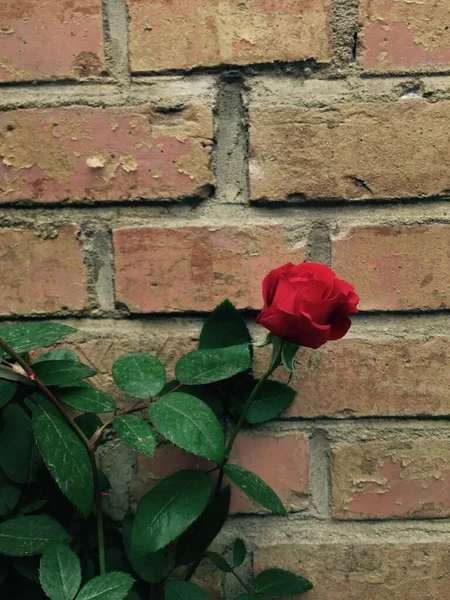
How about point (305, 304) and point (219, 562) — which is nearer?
point (305, 304)

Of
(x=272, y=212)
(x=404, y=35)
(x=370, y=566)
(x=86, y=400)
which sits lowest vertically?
(x=370, y=566)

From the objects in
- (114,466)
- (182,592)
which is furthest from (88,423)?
(182,592)

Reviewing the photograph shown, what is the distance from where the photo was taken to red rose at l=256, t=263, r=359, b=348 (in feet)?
1.30

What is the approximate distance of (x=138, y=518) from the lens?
1.52 feet

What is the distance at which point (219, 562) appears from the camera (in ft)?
1.68

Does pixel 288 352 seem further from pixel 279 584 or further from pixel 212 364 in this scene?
pixel 279 584

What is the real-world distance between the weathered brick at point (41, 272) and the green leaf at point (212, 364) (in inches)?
4.9

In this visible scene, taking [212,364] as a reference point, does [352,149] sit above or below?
above

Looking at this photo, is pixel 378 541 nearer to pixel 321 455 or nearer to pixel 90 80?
pixel 321 455

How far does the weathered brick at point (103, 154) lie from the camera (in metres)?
0.51

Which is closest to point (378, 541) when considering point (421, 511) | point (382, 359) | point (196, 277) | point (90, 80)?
point (421, 511)

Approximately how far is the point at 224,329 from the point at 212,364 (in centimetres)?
5

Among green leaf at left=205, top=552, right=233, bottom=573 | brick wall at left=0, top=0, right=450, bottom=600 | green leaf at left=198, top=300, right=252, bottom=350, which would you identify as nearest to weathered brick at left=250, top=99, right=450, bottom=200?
brick wall at left=0, top=0, right=450, bottom=600

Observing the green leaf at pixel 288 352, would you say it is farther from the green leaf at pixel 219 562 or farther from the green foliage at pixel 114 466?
the green leaf at pixel 219 562
